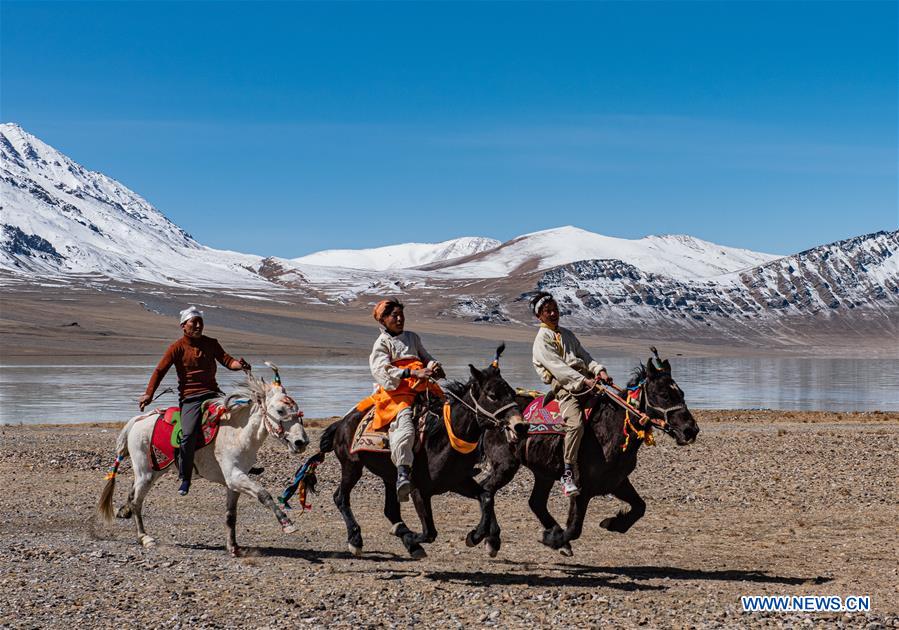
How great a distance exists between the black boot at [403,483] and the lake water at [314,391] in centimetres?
2719

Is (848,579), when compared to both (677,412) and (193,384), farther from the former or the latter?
(193,384)

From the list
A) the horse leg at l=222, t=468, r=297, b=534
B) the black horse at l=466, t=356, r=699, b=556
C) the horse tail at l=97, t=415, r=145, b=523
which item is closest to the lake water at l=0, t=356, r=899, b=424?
the horse tail at l=97, t=415, r=145, b=523

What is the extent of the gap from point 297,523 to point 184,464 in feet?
9.99

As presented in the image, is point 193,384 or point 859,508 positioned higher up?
point 193,384

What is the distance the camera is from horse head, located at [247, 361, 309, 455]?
1074 cm

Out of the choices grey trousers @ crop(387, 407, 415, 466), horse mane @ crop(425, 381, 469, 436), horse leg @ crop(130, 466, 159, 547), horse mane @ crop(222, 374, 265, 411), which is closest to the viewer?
grey trousers @ crop(387, 407, 415, 466)

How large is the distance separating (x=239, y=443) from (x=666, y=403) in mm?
4757

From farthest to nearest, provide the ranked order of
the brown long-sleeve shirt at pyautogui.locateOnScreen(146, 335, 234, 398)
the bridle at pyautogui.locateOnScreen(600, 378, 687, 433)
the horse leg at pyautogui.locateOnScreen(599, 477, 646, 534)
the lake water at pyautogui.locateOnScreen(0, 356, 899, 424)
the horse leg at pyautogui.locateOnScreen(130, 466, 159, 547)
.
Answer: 1. the lake water at pyautogui.locateOnScreen(0, 356, 899, 424)
2. the horse leg at pyautogui.locateOnScreen(130, 466, 159, 547)
3. the brown long-sleeve shirt at pyautogui.locateOnScreen(146, 335, 234, 398)
4. the horse leg at pyautogui.locateOnScreen(599, 477, 646, 534)
5. the bridle at pyautogui.locateOnScreen(600, 378, 687, 433)

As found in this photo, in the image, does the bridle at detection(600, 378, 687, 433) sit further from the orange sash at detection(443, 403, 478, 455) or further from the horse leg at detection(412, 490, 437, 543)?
the horse leg at detection(412, 490, 437, 543)

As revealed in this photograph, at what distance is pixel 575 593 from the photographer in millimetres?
9453

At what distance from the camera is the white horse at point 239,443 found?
36.0ft

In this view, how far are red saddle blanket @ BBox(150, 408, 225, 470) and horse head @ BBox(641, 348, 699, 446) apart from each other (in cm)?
488

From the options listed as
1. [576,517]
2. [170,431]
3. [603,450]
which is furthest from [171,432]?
[603,450]

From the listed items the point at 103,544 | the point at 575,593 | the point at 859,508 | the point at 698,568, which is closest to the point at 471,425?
the point at 575,593
